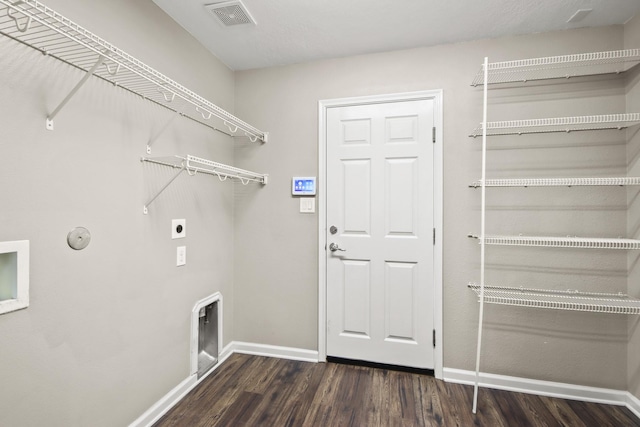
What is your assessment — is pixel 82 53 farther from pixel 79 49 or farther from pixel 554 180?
pixel 554 180

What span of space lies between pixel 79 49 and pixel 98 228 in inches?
32.1

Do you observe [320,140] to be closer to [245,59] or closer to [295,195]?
[295,195]

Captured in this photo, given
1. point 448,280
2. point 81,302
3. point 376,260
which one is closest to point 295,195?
point 376,260

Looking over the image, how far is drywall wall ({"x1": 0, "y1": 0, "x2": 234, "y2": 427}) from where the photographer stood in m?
1.13

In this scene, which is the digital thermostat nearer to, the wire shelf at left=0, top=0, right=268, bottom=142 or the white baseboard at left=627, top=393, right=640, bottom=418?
the wire shelf at left=0, top=0, right=268, bottom=142

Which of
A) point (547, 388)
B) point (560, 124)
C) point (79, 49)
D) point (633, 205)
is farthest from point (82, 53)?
point (547, 388)

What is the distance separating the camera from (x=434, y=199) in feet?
7.17

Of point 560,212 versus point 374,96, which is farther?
point 374,96

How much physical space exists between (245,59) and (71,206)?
1732mm

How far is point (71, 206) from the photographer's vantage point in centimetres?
131

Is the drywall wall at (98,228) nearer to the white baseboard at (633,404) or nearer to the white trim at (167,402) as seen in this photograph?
the white trim at (167,402)

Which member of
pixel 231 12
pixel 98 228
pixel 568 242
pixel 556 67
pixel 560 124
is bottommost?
pixel 568 242

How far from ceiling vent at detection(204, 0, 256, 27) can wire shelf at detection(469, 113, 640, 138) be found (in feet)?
5.63

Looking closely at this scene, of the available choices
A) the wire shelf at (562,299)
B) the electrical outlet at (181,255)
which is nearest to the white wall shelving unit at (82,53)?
the electrical outlet at (181,255)
